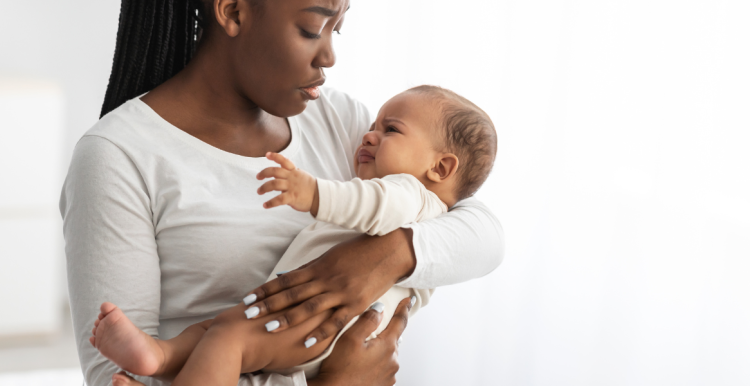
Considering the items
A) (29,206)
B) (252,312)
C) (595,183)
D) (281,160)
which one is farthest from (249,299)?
(29,206)

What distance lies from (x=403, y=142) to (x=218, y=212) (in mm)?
421

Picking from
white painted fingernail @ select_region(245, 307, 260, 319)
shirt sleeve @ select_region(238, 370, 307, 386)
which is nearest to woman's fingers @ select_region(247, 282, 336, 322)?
white painted fingernail @ select_region(245, 307, 260, 319)

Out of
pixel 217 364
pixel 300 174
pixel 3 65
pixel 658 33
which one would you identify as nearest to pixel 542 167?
pixel 658 33

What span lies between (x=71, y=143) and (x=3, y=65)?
406 millimetres

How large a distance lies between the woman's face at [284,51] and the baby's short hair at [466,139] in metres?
0.30

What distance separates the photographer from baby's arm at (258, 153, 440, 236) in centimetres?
90

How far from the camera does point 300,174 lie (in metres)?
0.93

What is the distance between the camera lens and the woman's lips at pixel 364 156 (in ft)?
4.31

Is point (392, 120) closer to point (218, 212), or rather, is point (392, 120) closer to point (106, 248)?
point (218, 212)

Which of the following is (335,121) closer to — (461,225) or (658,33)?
(461,225)

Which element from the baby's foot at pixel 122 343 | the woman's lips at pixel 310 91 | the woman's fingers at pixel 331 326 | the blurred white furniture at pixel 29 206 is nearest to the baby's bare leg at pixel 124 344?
the baby's foot at pixel 122 343

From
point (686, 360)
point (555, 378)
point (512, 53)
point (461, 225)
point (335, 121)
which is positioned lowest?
point (555, 378)

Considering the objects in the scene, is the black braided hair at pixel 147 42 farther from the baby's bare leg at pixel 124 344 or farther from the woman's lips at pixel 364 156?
the baby's bare leg at pixel 124 344

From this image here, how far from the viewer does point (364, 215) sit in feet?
3.30
